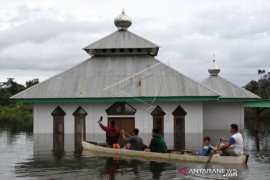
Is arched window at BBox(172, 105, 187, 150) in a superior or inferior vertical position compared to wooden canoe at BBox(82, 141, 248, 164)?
superior

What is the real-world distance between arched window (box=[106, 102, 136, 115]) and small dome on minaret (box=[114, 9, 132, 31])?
8061mm

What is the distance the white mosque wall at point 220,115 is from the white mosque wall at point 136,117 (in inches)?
236

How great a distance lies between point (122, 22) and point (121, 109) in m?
8.92

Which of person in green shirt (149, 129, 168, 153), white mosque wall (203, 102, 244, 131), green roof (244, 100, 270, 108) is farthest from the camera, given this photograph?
white mosque wall (203, 102, 244, 131)

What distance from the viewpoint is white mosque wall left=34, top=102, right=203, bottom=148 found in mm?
33625

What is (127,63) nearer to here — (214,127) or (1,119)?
(214,127)

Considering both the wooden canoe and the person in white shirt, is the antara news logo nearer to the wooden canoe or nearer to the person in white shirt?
the wooden canoe

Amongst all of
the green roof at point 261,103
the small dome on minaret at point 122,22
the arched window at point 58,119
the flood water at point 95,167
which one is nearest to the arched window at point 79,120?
the arched window at point 58,119

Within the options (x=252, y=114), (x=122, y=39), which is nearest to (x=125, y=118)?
(x=122, y=39)

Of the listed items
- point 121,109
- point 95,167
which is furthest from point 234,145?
point 121,109

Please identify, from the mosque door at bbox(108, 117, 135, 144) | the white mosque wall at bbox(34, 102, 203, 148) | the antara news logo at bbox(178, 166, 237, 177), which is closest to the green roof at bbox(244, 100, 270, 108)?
the white mosque wall at bbox(34, 102, 203, 148)

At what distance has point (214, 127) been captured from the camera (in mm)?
39750

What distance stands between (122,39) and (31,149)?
594 inches

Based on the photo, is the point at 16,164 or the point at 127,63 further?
the point at 127,63
